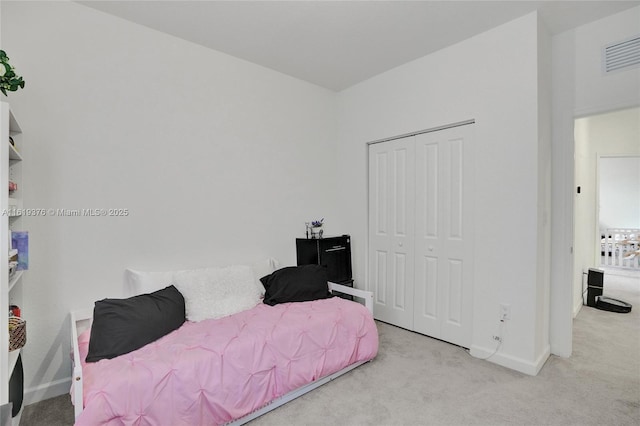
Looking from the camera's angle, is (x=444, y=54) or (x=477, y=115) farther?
(x=444, y=54)

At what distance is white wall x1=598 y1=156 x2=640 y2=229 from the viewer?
6594 mm

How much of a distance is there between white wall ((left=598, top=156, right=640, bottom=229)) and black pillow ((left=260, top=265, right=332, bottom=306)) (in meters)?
7.01

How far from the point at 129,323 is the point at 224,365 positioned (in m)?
0.64

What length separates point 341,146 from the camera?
3.96 metres

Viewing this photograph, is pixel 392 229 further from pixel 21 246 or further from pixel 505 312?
pixel 21 246

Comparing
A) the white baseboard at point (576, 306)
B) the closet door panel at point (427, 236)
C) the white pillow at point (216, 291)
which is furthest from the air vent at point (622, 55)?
the white pillow at point (216, 291)

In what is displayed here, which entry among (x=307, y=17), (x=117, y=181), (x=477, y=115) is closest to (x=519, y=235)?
(x=477, y=115)

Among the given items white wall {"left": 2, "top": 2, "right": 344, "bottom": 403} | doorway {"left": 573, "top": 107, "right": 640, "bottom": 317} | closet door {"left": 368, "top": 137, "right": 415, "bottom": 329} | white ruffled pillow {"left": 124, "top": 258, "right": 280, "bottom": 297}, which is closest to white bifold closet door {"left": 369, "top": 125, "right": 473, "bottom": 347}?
closet door {"left": 368, "top": 137, "right": 415, "bottom": 329}

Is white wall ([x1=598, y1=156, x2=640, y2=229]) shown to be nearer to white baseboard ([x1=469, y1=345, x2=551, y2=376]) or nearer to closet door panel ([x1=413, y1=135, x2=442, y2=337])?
closet door panel ([x1=413, y1=135, x2=442, y2=337])

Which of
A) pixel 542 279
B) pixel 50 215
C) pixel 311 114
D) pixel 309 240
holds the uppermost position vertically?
pixel 311 114

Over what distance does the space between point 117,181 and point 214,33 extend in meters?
1.44

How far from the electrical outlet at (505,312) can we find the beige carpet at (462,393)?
384mm

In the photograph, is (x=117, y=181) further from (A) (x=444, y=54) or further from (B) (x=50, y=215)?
(A) (x=444, y=54)

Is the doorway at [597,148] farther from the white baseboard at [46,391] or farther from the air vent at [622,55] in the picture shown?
the white baseboard at [46,391]
